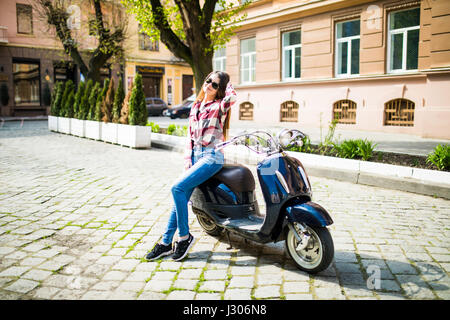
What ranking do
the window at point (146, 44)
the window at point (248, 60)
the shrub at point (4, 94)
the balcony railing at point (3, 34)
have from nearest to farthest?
the window at point (248, 60), the balcony railing at point (3, 34), the shrub at point (4, 94), the window at point (146, 44)

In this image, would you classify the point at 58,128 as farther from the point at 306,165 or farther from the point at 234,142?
the point at 234,142

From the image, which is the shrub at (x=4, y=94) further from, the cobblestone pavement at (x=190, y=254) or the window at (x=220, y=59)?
the cobblestone pavement at (x=190, y=254)

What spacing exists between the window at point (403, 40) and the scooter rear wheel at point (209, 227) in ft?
41.8

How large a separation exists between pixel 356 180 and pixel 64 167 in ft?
19.9

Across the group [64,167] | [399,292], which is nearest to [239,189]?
[399,292]

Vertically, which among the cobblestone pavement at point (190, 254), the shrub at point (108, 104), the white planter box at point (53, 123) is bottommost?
the cobblestone pavement at point (190, 254)

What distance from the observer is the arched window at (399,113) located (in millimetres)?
14625

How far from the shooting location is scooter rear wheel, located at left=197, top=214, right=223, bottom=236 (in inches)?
179

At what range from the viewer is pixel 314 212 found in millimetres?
3381

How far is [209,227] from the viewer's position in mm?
4617

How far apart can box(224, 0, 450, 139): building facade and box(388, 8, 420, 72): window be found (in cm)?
3

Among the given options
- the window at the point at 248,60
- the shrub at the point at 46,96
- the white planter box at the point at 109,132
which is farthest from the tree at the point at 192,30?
the shrub at the point at 46,96

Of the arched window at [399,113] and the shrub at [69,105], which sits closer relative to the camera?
the arched window at [399,113]
